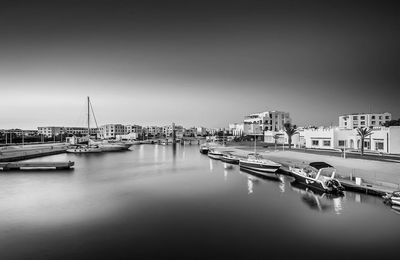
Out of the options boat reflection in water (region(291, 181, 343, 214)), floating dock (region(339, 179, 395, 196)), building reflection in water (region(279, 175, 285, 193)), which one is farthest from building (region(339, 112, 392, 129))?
floating dock (region(339, 179, 395, 196))

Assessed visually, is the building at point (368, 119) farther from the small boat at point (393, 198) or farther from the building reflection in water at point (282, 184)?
the small boat at point (393, 198)

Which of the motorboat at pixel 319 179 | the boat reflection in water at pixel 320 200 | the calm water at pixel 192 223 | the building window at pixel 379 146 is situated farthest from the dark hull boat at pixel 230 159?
the boat reflection in water at pixel 320 200

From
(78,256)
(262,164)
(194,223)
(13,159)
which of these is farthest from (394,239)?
(13,159)

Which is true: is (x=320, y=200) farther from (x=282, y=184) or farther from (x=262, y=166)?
(x=262, y=166)

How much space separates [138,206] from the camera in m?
25.7

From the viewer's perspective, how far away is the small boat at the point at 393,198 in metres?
21.9

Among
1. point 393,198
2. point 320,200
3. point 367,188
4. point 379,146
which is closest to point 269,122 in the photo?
point 379,146

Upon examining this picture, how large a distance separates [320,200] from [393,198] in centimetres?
627

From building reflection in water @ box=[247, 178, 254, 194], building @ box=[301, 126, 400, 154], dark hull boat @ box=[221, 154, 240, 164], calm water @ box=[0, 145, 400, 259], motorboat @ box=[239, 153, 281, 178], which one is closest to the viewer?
calm water @ box=[0, 145, 400, 259]

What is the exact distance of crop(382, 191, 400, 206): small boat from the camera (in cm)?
2188

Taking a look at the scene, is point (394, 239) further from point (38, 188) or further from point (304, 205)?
point (38, 188)

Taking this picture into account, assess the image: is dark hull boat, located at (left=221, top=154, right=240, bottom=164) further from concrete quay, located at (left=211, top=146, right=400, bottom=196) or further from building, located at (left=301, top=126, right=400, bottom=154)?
concrete quay, located at (left=211, top=146, right=400, bottom=196)

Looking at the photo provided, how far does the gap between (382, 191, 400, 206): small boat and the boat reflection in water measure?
382 centimetres

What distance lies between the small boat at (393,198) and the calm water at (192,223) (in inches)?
33.2
